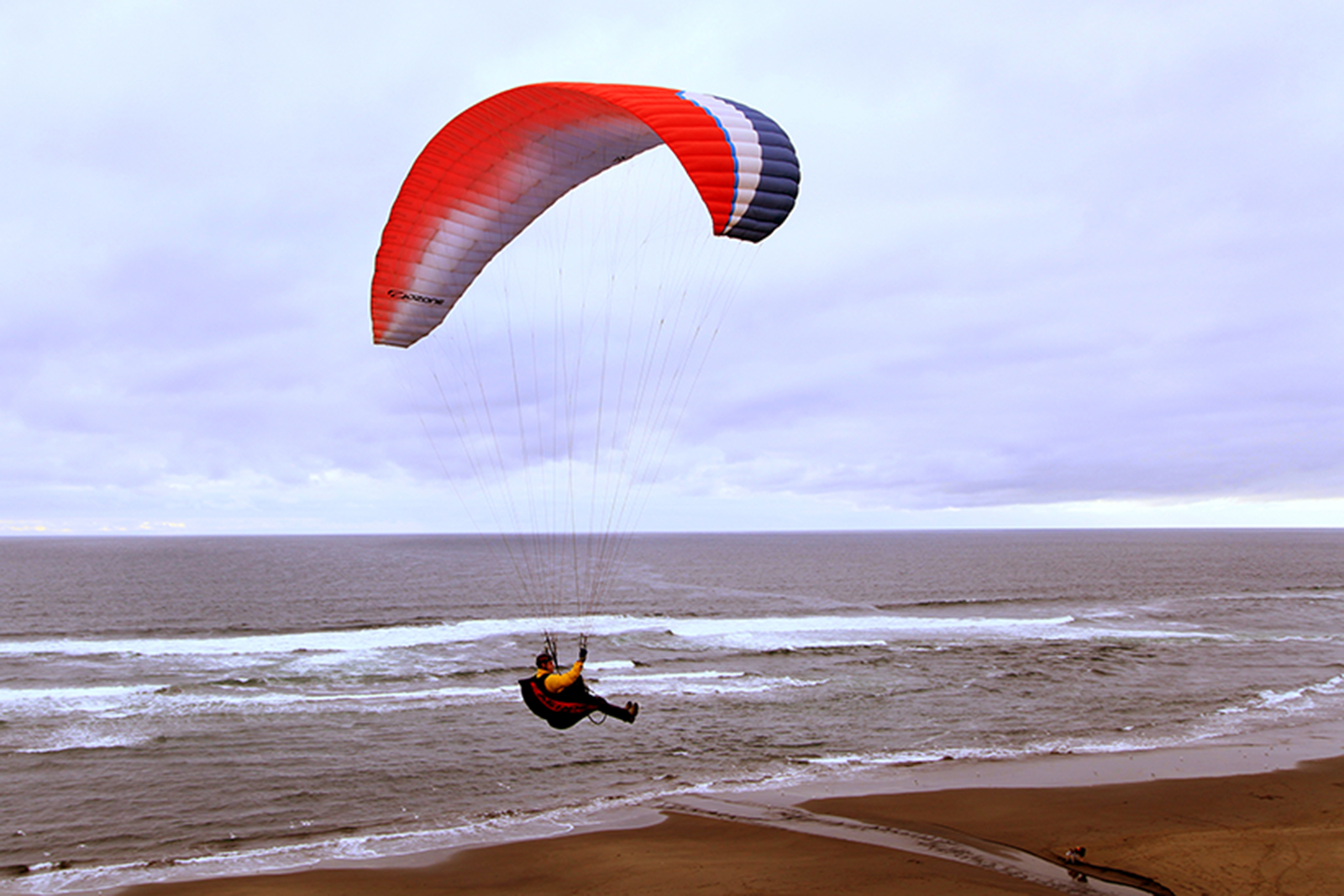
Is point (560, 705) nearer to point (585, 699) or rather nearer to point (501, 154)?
point (585, 699)

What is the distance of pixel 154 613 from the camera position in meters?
39.5

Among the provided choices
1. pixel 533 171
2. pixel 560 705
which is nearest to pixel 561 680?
pixel 560 705

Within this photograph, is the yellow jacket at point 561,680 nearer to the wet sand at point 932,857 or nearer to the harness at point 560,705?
the harness at point 560,705

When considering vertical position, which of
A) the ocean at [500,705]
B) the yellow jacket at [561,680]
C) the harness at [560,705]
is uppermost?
the yellow jacket at [561,680]

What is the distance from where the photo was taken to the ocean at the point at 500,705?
42.2 ft

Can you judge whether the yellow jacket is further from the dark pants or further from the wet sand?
the wet sand

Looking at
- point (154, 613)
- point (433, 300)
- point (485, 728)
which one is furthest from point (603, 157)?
point (154, 613)

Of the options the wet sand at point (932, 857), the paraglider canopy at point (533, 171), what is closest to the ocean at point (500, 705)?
the wet sand at point (932, 857)

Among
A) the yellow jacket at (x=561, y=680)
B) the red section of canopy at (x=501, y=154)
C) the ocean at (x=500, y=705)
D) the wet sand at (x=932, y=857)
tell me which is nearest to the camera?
the red section of canopy at (x=501, y=154)

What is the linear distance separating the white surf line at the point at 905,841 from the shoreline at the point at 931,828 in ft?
0.46

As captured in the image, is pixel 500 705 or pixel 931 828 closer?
pixel 931 828

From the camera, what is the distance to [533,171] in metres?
11.2

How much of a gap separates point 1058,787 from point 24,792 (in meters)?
17.8

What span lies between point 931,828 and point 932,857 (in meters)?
1.09
